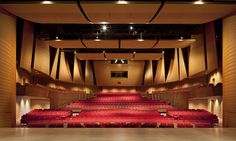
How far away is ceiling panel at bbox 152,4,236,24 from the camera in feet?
21.3

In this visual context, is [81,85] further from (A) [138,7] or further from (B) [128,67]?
(A) [138,7]

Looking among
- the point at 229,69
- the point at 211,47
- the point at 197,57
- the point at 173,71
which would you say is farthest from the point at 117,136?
the point at 173,71

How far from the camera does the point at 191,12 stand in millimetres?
6980

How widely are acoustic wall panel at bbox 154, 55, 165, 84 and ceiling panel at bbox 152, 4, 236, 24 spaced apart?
1007 centimetres

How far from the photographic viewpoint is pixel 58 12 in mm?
7059

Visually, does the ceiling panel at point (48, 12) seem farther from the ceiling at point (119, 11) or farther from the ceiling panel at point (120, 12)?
the ceiling panel at point (120, 12)

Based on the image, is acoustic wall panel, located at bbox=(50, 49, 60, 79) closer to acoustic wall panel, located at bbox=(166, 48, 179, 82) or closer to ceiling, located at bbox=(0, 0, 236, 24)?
acoustic wall panel, located at bbox=(166, 48, 179, 82)

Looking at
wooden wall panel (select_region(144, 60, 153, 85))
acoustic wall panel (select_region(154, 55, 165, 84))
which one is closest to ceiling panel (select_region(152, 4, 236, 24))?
acoustic wall panel (select_region(154, 55, 165, 84))

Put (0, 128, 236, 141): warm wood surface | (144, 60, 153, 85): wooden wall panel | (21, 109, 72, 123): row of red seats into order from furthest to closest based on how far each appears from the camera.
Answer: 1. (144, 60, 153, 85): wooden wall panel
2. (21, 109, 72, 123): row of red seats
3. (0, 128, 236, 141): warm wood surface

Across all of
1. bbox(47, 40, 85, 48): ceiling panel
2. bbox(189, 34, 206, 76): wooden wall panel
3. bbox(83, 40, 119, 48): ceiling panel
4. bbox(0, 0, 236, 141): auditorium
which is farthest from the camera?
bbox(47, 40, 85, 48): ceiling panel

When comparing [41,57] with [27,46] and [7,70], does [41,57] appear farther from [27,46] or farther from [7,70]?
[7,70]

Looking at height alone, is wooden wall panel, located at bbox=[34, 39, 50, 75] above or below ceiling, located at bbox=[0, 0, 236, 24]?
below

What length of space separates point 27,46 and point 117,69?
1135 centimetres

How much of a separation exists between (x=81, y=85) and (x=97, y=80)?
8.38 ft
